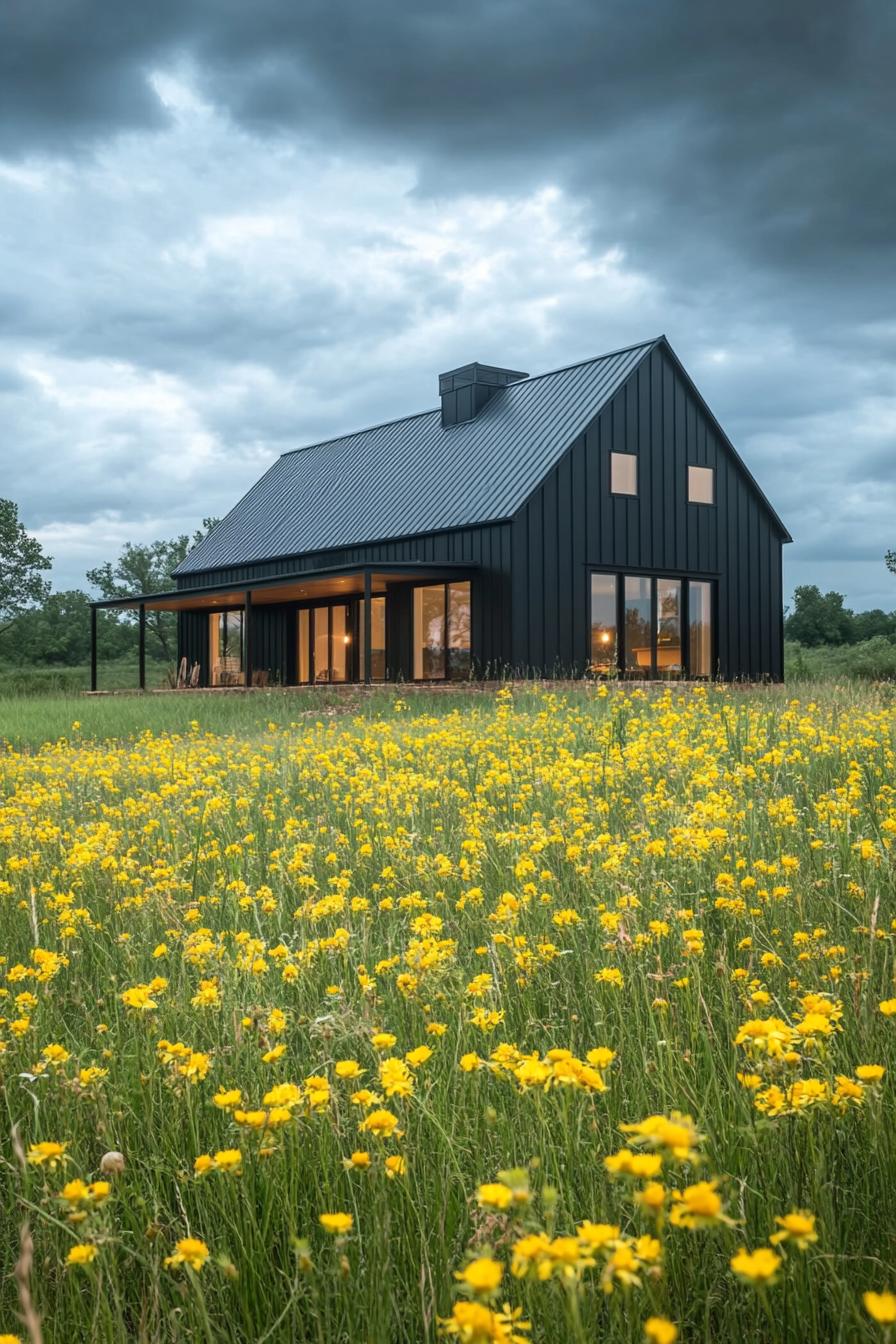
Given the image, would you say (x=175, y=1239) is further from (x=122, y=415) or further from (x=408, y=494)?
(x=122, y=415)

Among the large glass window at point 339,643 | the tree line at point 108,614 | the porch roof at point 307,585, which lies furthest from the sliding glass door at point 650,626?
the tree line at point 108,614

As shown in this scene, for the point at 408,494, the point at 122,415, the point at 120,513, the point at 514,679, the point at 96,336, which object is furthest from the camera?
the point at 120,513

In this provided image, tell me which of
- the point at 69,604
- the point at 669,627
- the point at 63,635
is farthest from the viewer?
the point at 69,604

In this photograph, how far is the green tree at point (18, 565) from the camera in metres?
52.8

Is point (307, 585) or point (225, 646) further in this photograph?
point (225, 646)

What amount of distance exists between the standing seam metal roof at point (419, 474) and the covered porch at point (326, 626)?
53.6 inches

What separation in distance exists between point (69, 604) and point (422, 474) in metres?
40.2

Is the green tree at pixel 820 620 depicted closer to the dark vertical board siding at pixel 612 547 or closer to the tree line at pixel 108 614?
Answer: the tree line at pixel 108 614

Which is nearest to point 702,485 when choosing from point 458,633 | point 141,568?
point 458,633

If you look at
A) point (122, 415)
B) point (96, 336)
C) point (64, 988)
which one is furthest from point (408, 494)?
point (122, 415)

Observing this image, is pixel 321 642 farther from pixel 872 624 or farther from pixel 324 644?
pixel 872 624

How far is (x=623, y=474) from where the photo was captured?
2317 cm

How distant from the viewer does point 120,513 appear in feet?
216

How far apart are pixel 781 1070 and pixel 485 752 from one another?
5.77 metres
